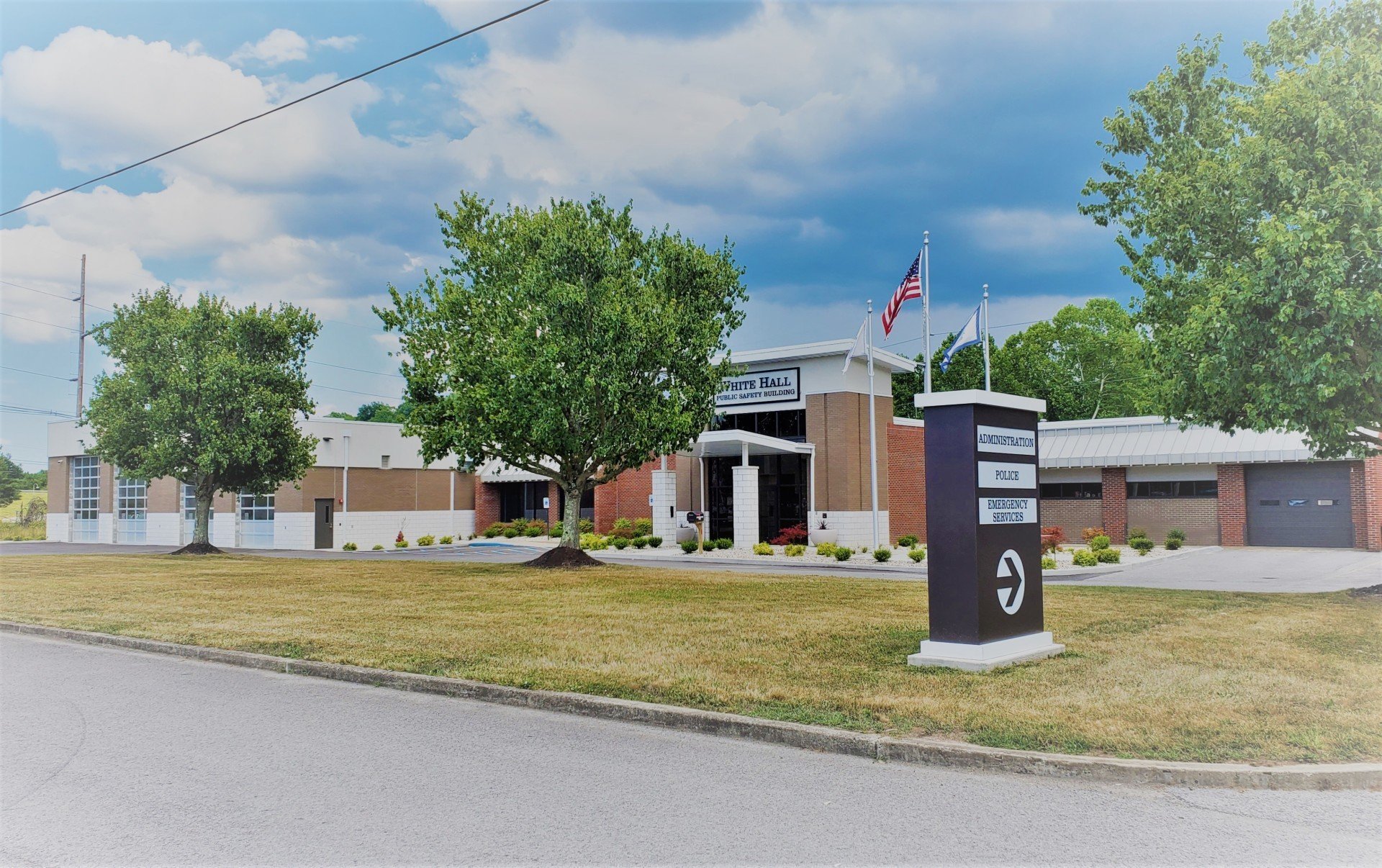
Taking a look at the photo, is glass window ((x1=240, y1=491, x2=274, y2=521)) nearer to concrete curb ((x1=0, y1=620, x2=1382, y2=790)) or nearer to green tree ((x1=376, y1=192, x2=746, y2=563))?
green tree ((x1=376, y1=192, x2=746, y2=563))

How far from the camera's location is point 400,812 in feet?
18.7

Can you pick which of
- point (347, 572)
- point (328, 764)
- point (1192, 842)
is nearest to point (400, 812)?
point (328, 764)

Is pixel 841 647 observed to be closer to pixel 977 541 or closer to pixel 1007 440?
pixel 977 541

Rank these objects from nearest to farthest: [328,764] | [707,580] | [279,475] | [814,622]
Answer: [328,764], [814,622], [707,580], [279,475]

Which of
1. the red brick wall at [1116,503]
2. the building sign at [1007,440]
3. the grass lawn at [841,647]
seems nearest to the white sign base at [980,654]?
the grass lawn at [841,647]

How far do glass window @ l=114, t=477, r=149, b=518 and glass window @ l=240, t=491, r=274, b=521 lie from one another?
8.02m

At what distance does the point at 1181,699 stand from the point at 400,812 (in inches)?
246

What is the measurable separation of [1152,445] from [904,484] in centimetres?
906

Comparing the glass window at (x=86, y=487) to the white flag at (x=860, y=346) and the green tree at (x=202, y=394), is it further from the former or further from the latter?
the white flag at (x=860, y=346)

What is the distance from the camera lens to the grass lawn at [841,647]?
7383 millimetres

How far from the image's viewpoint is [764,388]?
39531 millimetres

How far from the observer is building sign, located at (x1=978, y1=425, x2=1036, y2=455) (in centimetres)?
1020

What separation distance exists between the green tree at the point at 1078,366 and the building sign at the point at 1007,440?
189 feet

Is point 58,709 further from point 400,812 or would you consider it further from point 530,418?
point 530,418
